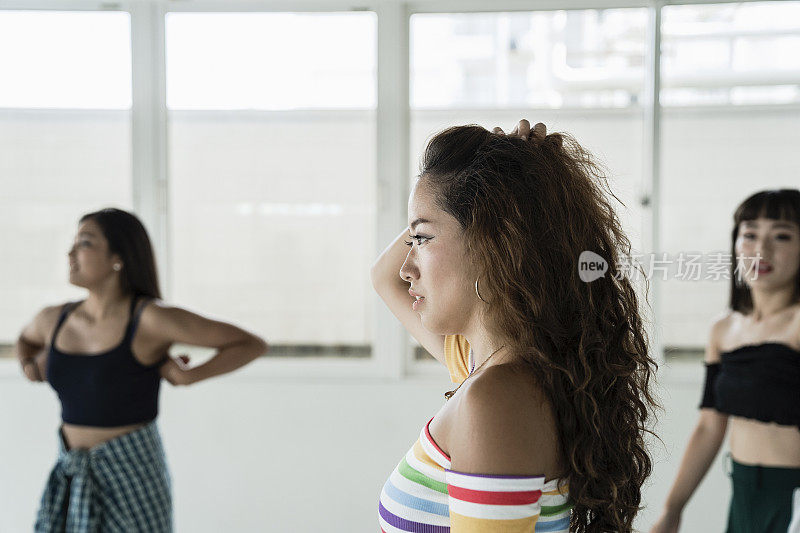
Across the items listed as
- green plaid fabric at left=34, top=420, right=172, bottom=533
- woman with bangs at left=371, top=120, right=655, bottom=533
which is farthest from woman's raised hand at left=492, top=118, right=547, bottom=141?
green plaid fabric at left=34, top=420, right=172, bottom=533

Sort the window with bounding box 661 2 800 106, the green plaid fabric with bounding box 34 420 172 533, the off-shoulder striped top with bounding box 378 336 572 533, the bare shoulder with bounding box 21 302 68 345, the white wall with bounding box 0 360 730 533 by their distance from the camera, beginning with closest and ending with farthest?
the off-shoulder striped top with bounding box 378 336 572 533 → the green plaid fabric with bounding box 34 420 172 533 → the bare shoulder with bounding box 21 302 68 345 → the window with bounding box 661 2 800 106 → the white wall with bounding box 0 360 730 533

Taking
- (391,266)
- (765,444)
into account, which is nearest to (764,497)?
(765,444)

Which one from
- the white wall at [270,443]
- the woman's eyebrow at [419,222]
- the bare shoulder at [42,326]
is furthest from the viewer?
the white wall at [270,443]

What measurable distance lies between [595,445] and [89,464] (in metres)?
1.78

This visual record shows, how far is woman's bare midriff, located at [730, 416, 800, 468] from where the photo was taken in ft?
6.54

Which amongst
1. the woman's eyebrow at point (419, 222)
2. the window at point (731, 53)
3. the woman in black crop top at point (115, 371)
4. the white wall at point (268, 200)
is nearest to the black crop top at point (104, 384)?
the woman in black crop top at point (115, 371)

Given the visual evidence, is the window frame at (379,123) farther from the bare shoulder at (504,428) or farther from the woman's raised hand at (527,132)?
the bare shoulder at (504,428)

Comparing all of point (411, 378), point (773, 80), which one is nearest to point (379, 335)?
point (411, 378)

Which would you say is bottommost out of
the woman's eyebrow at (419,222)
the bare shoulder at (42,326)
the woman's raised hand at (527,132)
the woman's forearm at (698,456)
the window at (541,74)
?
the woman's forearm at (698,456)

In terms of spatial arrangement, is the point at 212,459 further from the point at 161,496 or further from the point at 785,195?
the point at 785,195

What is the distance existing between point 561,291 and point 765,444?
1.53 meters

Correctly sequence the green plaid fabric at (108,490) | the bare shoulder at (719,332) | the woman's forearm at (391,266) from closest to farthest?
the woman's forearm at (391,266), the green plaid fabric at (108,490), the bare shoulder at (719,332)

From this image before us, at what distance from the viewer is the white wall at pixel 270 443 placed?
3.04 meters

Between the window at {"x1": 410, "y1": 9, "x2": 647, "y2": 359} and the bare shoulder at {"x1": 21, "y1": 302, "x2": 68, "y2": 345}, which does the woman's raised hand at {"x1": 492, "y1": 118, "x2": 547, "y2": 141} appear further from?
the window at {"x1": 410, "y1": 9, "x2": 647, "y2": 359}
